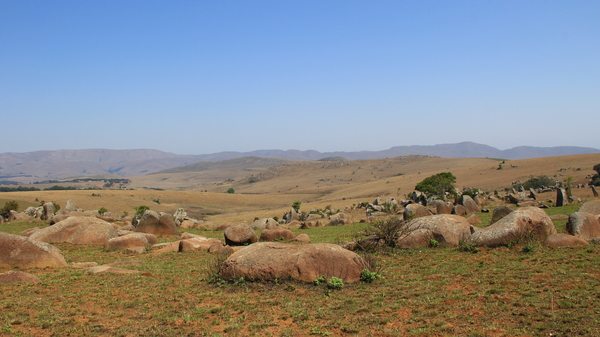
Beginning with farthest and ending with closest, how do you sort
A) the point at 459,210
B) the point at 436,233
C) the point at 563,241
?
1. the point at 459,210
2. the point at 436,233
3. the point at 563,241

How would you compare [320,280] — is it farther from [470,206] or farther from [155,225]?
[470,206]

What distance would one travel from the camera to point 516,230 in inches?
664

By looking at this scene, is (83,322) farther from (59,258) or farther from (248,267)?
(59,258)

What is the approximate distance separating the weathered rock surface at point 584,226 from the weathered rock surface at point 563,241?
4.94 feet

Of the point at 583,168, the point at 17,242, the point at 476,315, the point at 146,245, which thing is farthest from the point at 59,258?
the point at 583,168

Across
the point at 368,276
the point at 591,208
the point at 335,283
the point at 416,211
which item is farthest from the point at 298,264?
the point at 416,211

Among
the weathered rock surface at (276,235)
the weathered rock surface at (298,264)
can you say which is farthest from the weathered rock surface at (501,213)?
the weathered rock surface at (298,264)

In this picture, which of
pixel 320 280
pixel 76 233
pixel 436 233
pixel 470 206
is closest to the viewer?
pixel 320 280

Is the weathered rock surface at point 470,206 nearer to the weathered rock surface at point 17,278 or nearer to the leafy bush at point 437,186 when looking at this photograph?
the leafy bush at point 437,186

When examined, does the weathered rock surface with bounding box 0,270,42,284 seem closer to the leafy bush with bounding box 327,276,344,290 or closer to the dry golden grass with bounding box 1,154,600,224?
the leafy bush with bounding box 327,276,344,290

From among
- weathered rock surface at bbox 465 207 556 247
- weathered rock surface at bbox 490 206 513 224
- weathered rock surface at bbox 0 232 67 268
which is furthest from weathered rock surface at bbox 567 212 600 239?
weathered rock surface at bbox 0 232 67 268

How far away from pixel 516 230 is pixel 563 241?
1.71m

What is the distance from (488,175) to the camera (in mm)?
86625

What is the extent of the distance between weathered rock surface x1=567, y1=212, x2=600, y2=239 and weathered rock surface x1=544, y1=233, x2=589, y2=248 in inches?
59.3
